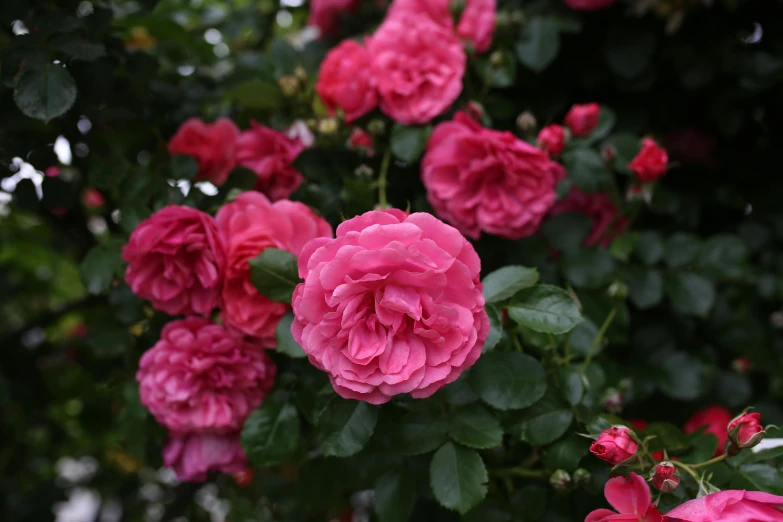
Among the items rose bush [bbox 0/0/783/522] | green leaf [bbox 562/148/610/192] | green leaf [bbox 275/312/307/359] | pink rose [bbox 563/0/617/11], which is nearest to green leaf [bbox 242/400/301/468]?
rose bush [bbox 0/0/783/522]

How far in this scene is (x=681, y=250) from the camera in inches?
41.6

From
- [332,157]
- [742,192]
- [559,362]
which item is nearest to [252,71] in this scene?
[332,157]

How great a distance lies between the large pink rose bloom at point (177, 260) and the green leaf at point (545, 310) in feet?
1.23

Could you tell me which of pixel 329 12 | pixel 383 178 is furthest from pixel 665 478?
pixel 329 12

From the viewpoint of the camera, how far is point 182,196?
Answer: 3.04 feet

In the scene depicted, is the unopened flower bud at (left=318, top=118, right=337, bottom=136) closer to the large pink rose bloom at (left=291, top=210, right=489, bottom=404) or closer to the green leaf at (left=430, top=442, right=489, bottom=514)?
the large pink rose bloom at (left=291, top=210, right=489, bottom=404)

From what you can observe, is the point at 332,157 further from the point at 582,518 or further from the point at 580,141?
the point at 582,518

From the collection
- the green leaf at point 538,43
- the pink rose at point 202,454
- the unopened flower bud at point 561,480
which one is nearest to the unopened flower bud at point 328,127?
the green leaf at point 538,43

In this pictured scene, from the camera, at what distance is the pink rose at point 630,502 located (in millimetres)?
588

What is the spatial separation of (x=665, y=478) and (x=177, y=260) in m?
0.61

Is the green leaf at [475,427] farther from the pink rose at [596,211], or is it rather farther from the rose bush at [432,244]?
the pink rose at [596,211]

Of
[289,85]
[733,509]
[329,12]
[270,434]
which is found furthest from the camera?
[329,12]

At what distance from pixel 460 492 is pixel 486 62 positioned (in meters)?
0.70

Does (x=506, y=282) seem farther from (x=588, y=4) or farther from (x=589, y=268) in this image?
(x=588, y=4)
